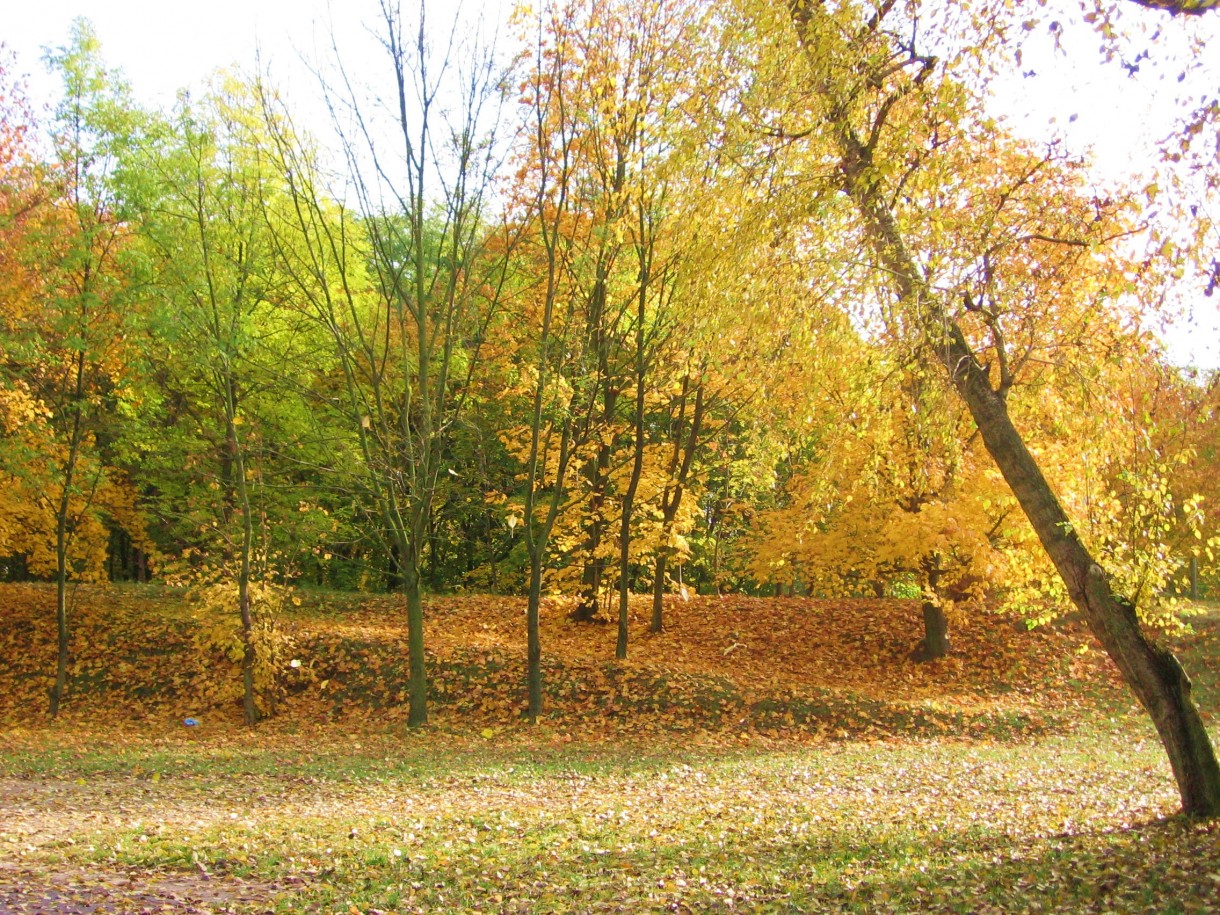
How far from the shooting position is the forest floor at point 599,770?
18.2ft

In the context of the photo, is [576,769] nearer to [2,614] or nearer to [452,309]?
[452,309]

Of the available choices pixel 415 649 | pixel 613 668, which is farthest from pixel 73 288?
pixel 613 668

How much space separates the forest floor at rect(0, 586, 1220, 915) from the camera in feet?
18.2

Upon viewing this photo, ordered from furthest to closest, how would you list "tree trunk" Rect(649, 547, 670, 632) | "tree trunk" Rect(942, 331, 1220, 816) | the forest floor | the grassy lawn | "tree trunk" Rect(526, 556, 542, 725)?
1. "tree trunk" Rect(649, 547, 670, 632)
2. "tree trunk" Rect(526, 556, 542, 725)
3. "tree trunk" Rect(942, 331, 1220, 816)
4. the forest floor
5. the grassy lawn

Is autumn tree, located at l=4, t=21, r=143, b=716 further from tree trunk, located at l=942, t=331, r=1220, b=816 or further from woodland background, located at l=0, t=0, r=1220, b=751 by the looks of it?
tree trunk, located at l=942, t=331, r=1220, b=816

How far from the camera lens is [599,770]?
1066 centimetres

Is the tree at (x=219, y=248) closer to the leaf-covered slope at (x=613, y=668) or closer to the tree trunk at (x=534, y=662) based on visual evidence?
the leaf-covered slope at (x=613, y=668)

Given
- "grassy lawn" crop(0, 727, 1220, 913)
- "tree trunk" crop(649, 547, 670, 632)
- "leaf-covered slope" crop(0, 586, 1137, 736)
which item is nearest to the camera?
"grassy lawn" crop(0, 727, 1220, 913)

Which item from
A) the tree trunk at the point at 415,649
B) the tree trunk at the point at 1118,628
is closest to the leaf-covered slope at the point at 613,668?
the tree trunk at the point at 415,649

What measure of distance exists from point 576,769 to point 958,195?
7.15 m

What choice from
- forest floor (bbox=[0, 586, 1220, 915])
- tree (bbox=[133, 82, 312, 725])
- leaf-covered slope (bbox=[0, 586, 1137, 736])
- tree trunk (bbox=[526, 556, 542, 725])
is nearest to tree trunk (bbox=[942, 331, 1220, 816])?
forest floor (bbox=[0, 586, 1220, 915])

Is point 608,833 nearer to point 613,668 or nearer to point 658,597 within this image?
point 613,668

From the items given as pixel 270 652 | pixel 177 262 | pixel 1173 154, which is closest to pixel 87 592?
pixel 270 652

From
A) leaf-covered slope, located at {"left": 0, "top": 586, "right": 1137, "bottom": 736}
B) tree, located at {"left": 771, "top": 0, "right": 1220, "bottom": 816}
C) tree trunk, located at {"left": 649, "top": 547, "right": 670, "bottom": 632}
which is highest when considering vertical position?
tree, located at {"left": 771, "top": 0, "right": 1220, "bottom": 816}
